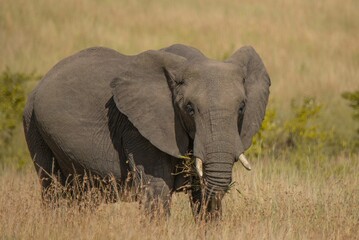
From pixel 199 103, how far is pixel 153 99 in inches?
27.5

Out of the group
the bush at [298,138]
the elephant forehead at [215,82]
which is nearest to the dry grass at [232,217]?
the elephant forehead at [215,82]

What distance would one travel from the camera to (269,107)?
15.8m

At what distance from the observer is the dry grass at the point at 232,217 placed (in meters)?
7.04

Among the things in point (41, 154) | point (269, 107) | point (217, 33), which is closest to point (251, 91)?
point (41, 154)

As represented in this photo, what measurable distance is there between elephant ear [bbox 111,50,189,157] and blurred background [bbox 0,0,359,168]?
657 cm

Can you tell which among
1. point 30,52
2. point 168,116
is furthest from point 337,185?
point 30,52

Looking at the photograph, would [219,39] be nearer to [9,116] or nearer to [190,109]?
[9,116]

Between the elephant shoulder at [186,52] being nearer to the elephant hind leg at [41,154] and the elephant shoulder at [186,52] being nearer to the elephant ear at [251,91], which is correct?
the elephant ear at [251,91]

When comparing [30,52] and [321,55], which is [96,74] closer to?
[30,52]

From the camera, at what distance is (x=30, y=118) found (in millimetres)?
8727

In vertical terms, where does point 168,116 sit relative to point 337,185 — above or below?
above

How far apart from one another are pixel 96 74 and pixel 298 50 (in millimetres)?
13878

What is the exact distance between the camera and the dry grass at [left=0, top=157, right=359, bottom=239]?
7.04 metres

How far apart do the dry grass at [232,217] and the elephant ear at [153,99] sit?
0.66 metres
